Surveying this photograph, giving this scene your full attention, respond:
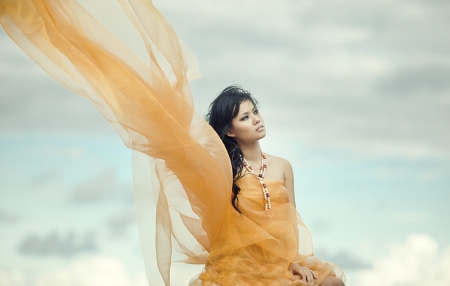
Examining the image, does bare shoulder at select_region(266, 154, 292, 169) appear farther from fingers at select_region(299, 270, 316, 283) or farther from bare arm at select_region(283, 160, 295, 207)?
fingers at select_region(299, 270, 316, 283)

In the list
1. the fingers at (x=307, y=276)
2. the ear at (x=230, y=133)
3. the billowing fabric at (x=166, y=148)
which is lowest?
the fingers at (x=307, y=276)

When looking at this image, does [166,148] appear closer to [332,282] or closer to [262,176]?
[262,176]

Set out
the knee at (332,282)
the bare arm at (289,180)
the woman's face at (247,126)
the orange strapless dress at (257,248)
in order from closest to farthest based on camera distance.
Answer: the orange strapless dress at (257,248) < the knee at (332,282) < the woman's face at (247,126) < the bare arm at (289,180)

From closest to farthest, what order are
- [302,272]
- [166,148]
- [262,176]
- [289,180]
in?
[166,148] → [302,272] → [262,176] → [289,180]

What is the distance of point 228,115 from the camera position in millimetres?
3412

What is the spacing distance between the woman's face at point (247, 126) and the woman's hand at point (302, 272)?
69 centimetres

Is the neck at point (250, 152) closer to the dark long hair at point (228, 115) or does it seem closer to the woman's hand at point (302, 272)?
the dark long hair at point (228, 115)

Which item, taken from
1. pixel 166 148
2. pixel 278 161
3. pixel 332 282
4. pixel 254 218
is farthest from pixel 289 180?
pixel 166 148

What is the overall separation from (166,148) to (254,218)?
625 millimetres

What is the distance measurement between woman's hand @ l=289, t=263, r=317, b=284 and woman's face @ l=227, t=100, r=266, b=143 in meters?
0.69

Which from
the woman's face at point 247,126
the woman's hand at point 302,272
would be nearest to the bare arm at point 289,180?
the woman's face at point 247,126

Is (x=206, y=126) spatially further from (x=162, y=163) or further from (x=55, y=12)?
(x=55, y=12)

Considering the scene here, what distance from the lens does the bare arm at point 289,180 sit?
137 inches

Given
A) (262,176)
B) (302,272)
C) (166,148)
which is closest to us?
(166,148)
